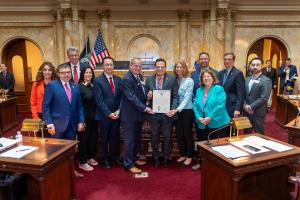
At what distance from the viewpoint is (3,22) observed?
360 inches

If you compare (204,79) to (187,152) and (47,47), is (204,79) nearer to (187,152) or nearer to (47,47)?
(187,152)

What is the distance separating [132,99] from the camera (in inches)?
157

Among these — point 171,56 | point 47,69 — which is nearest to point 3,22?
point 171,56

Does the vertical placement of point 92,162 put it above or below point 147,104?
below

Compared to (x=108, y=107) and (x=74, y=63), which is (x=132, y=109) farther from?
(x=74, y=63)

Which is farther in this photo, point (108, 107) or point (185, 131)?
point (185, 131)

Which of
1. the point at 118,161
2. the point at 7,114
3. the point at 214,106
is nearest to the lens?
the point at 214,106

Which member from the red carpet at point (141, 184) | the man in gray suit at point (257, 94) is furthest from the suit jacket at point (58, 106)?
the man in gray suit at point (257, 94)

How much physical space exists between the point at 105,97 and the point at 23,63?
7010 mm

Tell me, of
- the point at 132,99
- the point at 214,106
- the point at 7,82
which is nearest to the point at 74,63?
the point at 132,99

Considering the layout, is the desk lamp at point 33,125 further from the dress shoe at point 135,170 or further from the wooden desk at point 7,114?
the wooden desk at point 7,114

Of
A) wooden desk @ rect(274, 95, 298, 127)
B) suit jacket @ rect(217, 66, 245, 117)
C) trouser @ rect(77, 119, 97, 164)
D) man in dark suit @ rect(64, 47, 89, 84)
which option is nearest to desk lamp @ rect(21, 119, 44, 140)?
trouser @ rect(77, 119, 97, 164)

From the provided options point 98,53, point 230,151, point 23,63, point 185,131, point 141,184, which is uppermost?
point 98,53

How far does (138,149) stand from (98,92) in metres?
1.29
